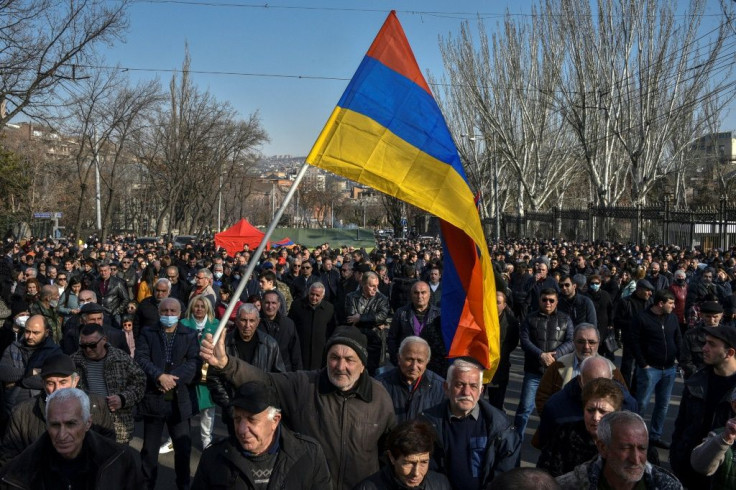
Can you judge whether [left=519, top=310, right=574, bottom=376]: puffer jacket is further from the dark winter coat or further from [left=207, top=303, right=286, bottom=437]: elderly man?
[left=207, top=303, right=286, bottom=437]: elderly man

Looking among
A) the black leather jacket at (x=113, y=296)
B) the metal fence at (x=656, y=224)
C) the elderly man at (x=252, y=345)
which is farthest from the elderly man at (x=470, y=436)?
the metal fence at (x=656, y=224)

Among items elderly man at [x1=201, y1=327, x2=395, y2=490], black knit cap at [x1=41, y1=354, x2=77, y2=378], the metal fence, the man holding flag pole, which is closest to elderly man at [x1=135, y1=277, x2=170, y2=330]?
black knit cap at [x1=41, y1=354, x2=77, y2=378]

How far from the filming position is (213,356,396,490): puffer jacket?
400 centimetres

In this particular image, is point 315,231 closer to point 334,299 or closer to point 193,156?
point 193,156

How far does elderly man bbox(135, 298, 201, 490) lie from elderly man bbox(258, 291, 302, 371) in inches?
45.6

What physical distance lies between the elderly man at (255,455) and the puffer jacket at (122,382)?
2281 mm

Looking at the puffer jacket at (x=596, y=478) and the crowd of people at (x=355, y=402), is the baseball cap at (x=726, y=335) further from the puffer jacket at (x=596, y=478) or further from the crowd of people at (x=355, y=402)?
the puffer jacket at (x=596, y=478)

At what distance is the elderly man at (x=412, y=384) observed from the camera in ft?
15.6

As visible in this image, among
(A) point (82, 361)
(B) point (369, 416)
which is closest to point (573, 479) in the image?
(B) point (369, 416)

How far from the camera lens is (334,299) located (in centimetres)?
1209

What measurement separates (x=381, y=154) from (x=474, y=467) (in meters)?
2.16

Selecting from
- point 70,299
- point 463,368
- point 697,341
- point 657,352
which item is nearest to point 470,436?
point 463,368

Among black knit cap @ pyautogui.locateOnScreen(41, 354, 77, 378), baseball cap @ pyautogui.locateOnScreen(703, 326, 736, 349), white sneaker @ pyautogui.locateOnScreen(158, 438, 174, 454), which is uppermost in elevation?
baseball cap @ pyautogui.locateOnScreen(703, 326, 736, 349)

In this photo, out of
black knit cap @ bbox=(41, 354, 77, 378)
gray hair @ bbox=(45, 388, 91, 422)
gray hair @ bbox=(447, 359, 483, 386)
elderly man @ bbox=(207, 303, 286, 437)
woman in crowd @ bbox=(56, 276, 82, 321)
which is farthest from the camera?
woman in crowd @ bbox=(56, 276, 82, 321)
